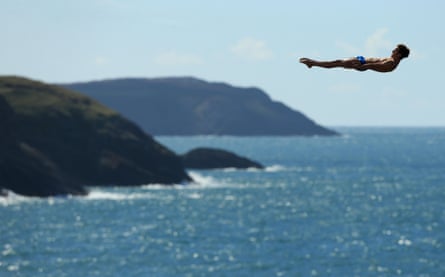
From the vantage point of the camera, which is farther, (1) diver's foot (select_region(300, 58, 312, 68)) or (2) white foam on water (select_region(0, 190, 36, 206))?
(2) white foam on water (select_region(0, 190, 36, 206))

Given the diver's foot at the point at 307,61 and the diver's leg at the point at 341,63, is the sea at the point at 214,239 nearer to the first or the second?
the diver's foot at the point at 307,61

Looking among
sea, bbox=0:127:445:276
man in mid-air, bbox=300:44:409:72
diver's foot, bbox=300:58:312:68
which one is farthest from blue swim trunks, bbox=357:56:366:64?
sea, bbox=0:127:445:276

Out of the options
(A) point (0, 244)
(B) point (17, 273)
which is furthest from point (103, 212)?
(B) point (17, 273)

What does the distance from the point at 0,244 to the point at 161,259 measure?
83.0 feet

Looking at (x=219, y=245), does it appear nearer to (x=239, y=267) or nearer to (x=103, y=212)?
(x=239, y=267)

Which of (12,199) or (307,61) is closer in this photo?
(307,61)

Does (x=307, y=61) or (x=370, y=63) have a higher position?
(x=307, y=61)

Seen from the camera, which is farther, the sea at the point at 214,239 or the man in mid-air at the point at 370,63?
the sea at the point at 214,239

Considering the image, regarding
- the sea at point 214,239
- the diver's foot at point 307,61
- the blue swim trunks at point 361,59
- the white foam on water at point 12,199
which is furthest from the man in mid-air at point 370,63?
the white foam on water at point 12,199

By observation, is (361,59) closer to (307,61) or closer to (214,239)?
(307,61)

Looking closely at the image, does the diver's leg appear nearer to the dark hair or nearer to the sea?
the dark hair

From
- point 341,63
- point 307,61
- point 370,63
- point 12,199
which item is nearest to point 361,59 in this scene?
point 370,63

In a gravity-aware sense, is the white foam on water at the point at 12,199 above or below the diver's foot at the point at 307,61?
below

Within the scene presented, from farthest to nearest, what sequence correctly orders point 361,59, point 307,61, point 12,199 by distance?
point 12,199, point 307,61, point 361,59
